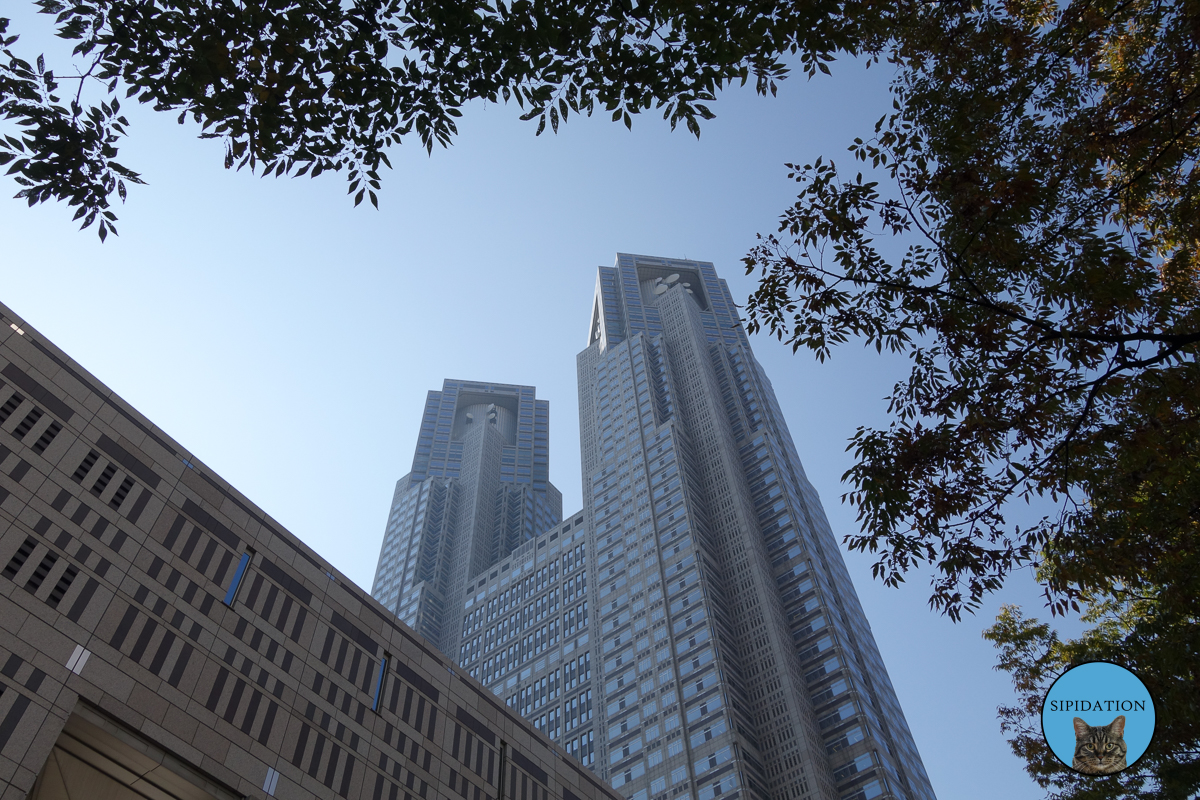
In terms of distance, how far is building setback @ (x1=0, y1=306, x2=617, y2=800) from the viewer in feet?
107

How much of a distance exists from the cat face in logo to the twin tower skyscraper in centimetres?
5282

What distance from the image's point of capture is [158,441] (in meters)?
42.9

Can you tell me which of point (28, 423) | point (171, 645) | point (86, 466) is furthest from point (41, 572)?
point (28, 423)

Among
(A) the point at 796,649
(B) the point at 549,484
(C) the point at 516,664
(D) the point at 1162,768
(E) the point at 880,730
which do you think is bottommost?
(D) the point at 1162,768

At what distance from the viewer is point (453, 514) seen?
17188cm

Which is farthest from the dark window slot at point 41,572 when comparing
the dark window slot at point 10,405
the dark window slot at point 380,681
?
the dark window slot at point 380,681

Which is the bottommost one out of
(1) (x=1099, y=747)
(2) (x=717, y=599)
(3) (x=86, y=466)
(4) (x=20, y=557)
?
(1) (x=1099, y=747)

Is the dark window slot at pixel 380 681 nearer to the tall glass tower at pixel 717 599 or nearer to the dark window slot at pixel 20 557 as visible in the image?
the dark window slot at pixel 20 557

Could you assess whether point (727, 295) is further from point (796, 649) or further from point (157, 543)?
point (157, 543)

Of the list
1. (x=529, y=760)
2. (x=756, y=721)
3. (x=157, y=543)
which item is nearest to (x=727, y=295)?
(x=756, y=721)

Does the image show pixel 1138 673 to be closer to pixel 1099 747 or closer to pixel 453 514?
pixel 1099 747

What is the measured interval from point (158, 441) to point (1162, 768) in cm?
4340

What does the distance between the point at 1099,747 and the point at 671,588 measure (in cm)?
9754

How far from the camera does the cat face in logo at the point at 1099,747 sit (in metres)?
9.48
